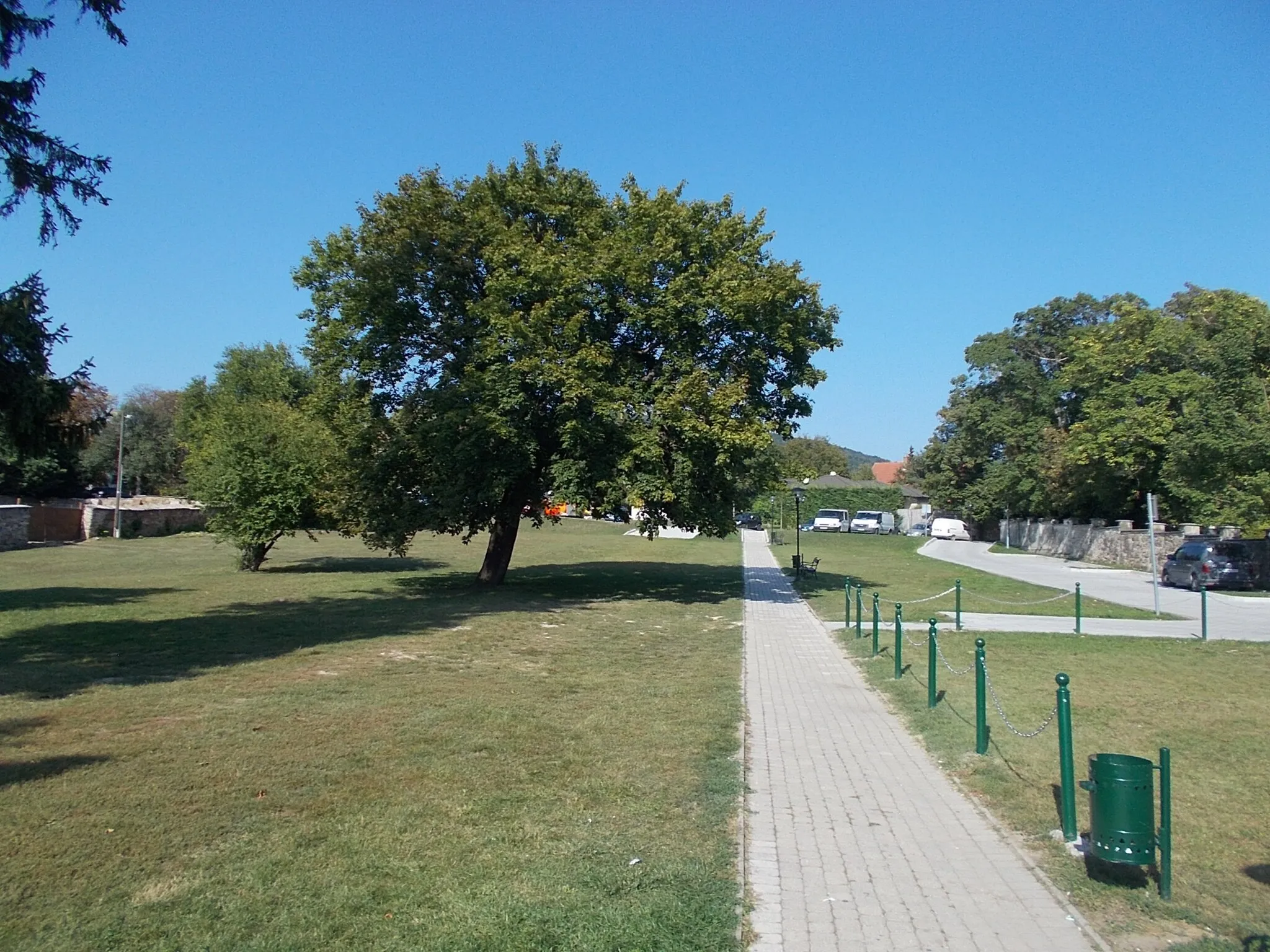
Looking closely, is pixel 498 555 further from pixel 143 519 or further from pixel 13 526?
pixel 143 519

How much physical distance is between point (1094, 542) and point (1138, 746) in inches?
1651

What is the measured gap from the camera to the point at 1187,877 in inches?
212

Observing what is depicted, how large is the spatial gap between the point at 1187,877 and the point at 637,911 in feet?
10.1

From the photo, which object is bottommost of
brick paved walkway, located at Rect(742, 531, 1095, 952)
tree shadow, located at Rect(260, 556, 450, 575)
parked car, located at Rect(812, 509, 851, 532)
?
brick paved walkway, located at Rect(742, 531, 1095, 952)

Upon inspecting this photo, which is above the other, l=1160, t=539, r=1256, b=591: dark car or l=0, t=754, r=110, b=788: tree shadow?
l=1160, t=539, r=1256, b=591: dark car

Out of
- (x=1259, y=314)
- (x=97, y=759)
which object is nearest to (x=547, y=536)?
(x=1259, y=314)

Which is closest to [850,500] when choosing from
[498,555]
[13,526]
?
[13,526]

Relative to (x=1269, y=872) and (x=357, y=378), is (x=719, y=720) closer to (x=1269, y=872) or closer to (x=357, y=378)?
(x=1269, y=872)

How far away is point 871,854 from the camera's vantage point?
5777mm

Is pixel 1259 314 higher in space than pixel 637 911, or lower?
higher

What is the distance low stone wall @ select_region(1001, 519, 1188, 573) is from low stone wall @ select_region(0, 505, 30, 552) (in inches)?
1829

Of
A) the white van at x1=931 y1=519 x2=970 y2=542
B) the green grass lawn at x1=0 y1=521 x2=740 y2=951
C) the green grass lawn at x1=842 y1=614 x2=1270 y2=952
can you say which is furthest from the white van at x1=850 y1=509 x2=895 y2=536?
the green grass lawn at x1=0 y1=521 x2=740 y2=951

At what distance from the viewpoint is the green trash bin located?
16.7ft

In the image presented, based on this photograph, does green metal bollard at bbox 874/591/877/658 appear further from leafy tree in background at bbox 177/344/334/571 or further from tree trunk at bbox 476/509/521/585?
leafy tree in background at bbox 177/344/334/571
